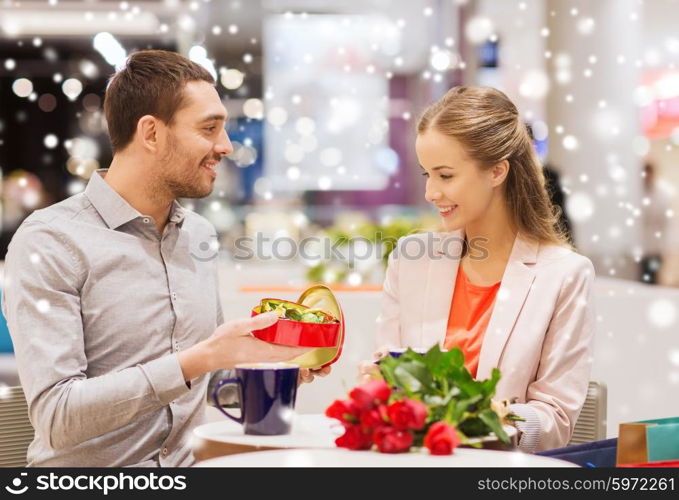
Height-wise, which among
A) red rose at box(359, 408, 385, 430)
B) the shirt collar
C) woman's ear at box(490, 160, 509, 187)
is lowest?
red rose at box(359, 408, 385, 430)

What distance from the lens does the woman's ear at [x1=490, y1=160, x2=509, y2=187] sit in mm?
2033

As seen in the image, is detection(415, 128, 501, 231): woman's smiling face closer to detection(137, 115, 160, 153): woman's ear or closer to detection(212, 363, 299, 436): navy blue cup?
detection(137, 115, 160, 153): woman's ear

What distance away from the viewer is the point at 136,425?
1.71 meters

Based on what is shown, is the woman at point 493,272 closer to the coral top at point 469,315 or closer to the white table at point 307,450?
the coral top at point 469,315

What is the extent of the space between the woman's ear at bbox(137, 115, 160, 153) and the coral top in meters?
0.79

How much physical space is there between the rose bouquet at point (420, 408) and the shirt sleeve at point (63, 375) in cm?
50

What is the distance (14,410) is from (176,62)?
84 centimetres

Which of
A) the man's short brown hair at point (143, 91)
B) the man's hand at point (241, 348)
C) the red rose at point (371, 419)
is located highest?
the man's short brown hair at point (143, 91)

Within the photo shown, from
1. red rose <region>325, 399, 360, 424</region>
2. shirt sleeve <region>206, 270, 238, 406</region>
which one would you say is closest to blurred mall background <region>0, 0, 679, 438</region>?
shirt sleeve <region>206, 270, 238, 406</region>

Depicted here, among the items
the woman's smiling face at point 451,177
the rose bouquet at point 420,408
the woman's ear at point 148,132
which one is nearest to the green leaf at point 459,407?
the rose bouquet at point 420,408

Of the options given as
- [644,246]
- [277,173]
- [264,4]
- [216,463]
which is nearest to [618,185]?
[644,246]

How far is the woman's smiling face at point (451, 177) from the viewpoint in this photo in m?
1.99

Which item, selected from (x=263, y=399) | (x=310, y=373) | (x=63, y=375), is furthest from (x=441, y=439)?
(x=63, y=375)

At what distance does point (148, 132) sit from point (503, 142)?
2.73 feet
